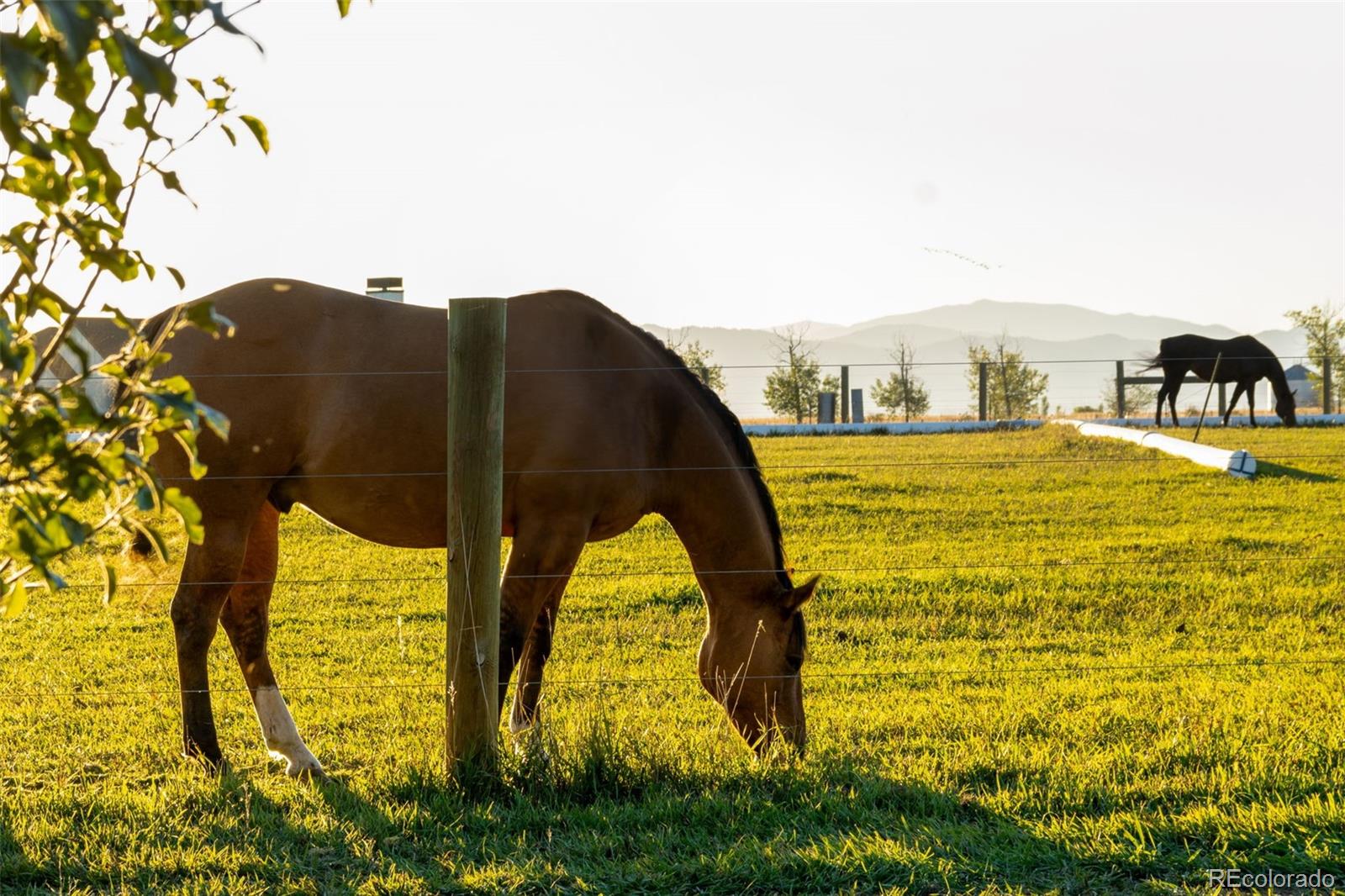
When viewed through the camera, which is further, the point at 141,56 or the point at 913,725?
the point at 913,725

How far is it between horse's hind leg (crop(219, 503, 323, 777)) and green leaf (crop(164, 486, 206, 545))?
311 centimetres

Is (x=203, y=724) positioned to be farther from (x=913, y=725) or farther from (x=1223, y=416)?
(x=1223, y=416)

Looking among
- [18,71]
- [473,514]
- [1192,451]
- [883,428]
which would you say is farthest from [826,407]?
[18,71]

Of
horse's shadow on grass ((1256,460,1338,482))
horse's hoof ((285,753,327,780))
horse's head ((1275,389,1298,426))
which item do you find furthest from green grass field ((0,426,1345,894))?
horse's head ((1275,389,1298,426))

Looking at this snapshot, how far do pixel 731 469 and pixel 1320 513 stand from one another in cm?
884

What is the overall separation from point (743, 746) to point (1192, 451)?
484 inches

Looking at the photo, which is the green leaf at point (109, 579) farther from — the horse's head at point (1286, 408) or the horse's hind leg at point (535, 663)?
the horse's head at point (1286, 408)

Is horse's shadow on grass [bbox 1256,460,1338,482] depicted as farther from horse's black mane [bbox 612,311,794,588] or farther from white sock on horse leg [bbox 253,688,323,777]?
white sock on horse leg [bbox 253,688,323,777]

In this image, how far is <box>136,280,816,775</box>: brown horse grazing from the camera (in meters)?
4.95

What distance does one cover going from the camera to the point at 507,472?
5.03 meters

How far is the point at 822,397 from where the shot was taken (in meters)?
24.8

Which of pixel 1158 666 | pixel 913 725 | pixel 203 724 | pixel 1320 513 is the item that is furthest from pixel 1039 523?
pixel 203 724

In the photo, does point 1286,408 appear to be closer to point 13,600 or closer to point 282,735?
point 282,735

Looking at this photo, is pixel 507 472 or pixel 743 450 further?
pixel 743 450
